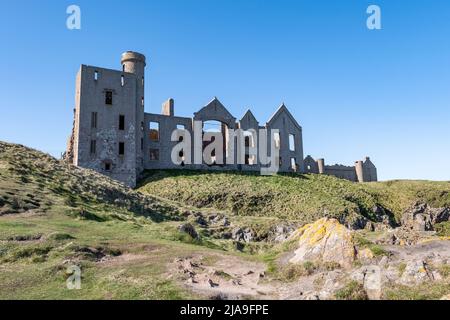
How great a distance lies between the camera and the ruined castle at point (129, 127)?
48.1 meters

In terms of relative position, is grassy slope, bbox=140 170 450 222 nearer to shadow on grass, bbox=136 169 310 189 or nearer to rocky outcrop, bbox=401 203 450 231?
shadow on grass, bbox=136 169 310 189

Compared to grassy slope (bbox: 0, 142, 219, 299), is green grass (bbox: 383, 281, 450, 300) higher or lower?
lower

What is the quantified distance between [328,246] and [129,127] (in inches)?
1575

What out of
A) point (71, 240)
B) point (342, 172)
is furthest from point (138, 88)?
point (71, 240)

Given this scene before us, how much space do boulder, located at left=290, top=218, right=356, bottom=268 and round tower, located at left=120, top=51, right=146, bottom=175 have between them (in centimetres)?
3804

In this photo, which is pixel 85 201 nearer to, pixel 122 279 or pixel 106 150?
pixel 122 279

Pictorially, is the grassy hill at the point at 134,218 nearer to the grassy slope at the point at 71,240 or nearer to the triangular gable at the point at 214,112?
the grassy slope at the point at 71,240

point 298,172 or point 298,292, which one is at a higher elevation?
point 298,172

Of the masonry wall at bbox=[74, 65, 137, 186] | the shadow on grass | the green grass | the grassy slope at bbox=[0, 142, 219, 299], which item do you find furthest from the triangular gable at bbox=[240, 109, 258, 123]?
the green grass

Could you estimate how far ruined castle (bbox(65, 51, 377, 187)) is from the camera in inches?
1893

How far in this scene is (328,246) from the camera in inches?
566
